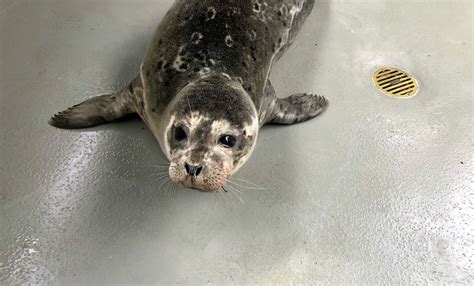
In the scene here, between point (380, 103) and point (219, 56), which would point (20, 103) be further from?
point (380, 103)

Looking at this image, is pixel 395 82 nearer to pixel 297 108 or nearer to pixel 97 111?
pixel 297 108

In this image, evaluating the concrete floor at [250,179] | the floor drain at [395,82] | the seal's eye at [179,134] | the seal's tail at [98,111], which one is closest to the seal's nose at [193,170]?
the seal's eye at [179,134]

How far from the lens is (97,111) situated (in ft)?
8.14

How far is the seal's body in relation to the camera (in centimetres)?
193

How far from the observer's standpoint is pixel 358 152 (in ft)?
8.43

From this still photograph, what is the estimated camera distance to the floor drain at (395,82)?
116 inches

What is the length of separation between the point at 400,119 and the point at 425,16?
1.17 m

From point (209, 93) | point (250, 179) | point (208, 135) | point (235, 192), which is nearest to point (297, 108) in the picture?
point (250, 179)

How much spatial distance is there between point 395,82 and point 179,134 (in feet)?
5.31

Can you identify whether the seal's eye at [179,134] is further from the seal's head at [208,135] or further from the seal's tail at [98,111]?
the seal's tail at [98,111]

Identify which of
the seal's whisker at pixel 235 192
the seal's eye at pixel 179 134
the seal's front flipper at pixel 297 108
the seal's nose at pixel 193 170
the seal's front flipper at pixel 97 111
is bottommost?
the seal's whisker at pixel 235 192

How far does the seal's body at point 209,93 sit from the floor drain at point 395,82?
0.51m

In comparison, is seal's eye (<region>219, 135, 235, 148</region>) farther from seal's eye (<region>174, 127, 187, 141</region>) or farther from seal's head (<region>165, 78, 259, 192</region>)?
seal's eye (<region>174, 127, 187, 141</region>)

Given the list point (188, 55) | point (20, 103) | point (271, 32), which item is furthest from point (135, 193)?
point (271, 32)
